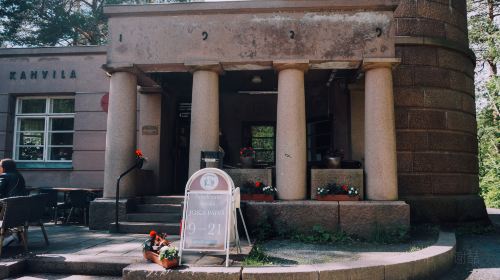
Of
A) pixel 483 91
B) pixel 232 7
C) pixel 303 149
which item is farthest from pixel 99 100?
pixel 483 91

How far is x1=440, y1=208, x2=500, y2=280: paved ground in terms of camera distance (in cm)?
577

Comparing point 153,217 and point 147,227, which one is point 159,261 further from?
point 153,217

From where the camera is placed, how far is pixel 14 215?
589cm

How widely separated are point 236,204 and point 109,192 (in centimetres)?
382

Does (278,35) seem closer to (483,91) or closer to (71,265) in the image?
(71,265)

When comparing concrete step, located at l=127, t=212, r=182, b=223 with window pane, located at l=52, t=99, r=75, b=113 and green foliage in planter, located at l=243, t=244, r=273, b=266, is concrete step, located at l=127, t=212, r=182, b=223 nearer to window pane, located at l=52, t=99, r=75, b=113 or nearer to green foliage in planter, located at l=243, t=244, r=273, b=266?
green foliage in planter, located at l=243, t=244, r=273, b=266

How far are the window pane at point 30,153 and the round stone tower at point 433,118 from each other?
10.7 meters

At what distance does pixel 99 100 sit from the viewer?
472 inches

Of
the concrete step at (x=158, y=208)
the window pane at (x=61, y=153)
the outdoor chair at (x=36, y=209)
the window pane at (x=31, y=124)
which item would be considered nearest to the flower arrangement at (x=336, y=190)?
the concrete step at (x=158, y=208)

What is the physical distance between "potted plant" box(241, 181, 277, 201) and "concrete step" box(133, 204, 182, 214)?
153cm

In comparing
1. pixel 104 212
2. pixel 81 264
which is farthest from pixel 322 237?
pixel 104 212

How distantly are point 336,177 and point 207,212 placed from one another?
137 inches

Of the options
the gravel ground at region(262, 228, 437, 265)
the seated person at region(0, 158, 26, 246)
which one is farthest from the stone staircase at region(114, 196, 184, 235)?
the gravel ground at region(262, 228, 437, 265)

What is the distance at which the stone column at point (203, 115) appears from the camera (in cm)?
799
